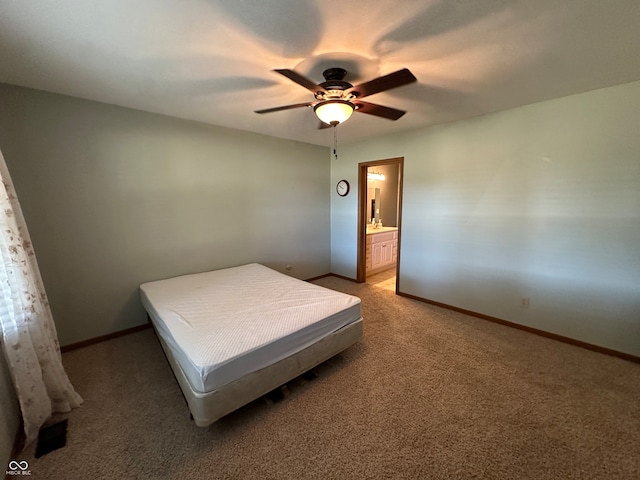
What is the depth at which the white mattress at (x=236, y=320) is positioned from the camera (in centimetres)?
156

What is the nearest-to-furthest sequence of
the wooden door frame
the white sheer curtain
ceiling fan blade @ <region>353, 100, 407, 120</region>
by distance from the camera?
the white sheer curtain < ceiling fan blade @ <region>353, 100, 407, 120</region> < the wooden door frame

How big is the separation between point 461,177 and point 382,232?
6.64 ft

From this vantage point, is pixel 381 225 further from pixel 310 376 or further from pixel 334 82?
pixel 334 82

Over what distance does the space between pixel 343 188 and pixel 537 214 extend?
2.71 m

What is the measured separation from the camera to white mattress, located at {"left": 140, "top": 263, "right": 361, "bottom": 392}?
1.56 m

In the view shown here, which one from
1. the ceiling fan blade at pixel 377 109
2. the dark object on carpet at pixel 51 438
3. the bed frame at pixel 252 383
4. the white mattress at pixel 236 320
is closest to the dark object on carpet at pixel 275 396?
the bed frame at pixel 252 383

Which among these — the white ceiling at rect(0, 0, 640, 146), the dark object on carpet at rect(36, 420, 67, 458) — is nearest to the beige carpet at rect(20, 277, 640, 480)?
the dark object on carpet at rect(36, 420, 67, 458)

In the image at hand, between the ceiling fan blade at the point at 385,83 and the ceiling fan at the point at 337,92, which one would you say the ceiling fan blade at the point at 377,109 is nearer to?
the ceiling fan at the point at 337,92

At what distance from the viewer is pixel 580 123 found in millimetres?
2361

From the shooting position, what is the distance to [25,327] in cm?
149

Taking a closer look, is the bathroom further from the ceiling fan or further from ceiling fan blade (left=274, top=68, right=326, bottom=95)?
ceiling fan blade (left=274, top=68, right=326, bottom=95)

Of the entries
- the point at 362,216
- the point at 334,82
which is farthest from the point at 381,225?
the point at 334,82

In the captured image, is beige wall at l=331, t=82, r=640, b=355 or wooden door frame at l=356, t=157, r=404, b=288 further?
wooden door frame at l=356, t=157, r=404, b=288

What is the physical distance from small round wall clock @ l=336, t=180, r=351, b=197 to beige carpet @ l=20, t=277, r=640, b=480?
2.75 m
